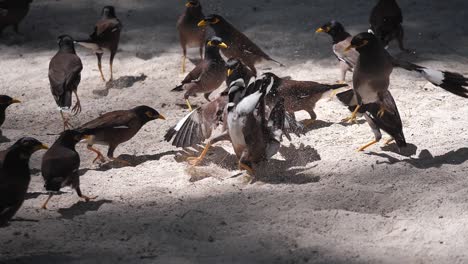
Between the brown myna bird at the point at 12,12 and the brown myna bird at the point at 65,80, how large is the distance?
211 centimetres

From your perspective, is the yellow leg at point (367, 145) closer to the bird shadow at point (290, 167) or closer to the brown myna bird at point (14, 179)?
the bird shadow at point (290, 167)

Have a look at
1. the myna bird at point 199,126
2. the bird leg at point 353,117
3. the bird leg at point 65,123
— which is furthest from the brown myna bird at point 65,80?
the bird leg at point 353,117

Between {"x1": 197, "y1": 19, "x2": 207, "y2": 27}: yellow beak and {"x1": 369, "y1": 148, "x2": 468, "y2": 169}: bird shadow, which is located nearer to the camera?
{"x1": 369, "y1": 148, "x2": 468, "y2": 169}: bird shadow

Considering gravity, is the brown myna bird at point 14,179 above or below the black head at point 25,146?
below

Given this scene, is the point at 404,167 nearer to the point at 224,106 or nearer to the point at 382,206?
the point at 382,206

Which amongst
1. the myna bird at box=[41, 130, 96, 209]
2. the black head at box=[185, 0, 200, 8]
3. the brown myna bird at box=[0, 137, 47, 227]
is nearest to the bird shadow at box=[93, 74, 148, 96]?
the black head at box=[185, 0, 200, 8]

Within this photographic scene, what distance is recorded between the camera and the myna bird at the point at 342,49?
7859 mm

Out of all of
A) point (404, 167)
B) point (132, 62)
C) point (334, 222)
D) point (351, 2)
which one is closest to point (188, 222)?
point (334, 222)

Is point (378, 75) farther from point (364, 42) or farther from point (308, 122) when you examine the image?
point (308, 122)

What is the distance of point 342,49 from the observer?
8.10 meters

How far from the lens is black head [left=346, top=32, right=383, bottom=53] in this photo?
20.2 ft

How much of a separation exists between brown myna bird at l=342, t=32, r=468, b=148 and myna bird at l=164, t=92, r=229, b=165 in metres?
1.26

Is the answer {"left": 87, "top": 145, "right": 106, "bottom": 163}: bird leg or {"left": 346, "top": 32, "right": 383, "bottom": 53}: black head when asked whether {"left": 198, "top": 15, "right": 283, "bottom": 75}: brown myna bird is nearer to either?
{"left": 346, "top": 32, "right": 383, "bottom": 53}: black head

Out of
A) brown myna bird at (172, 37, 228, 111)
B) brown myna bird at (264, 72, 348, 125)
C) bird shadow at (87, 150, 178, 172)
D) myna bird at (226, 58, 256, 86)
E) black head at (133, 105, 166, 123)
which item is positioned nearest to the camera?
bird shadow at (87, 150, 178, 172)
